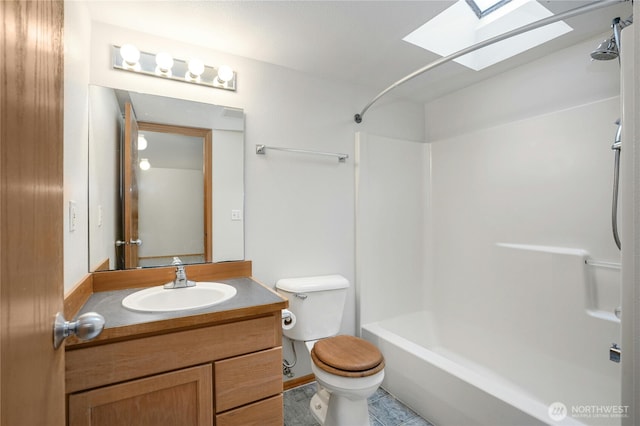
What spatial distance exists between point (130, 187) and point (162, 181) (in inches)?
6.2

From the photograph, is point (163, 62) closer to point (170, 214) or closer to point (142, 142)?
point (142, 142)

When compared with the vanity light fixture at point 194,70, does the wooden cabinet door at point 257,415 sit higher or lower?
lower

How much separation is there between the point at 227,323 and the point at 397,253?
167cm

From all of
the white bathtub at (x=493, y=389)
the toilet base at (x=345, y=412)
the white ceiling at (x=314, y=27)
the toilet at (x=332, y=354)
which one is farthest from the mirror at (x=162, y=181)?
the white bathtub at (x=493, y=389)

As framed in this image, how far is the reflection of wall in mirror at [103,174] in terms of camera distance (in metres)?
1.43

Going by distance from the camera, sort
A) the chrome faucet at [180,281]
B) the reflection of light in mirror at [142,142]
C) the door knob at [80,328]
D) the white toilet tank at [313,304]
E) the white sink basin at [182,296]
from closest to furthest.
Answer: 1. the door knob at [80,328]
2. the white sink basin at [182,296]
3. the chrome faucet at [180,281]
4. the reflection of light in mirror at [142,142]
5. the white toilet tank at [313,304]

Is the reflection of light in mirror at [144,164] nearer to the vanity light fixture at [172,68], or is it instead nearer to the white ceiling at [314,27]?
the vanity light fixture at [172,68]

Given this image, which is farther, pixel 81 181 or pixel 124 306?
pixel 81 181

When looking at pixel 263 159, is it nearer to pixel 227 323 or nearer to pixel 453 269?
pixel 227 323

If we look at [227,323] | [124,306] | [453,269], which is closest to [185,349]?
[227,323]

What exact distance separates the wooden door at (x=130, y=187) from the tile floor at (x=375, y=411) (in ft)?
4.16

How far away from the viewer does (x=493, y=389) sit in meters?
1.42

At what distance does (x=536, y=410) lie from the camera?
50.4 inches

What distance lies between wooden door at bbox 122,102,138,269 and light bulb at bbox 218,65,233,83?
53 cm
